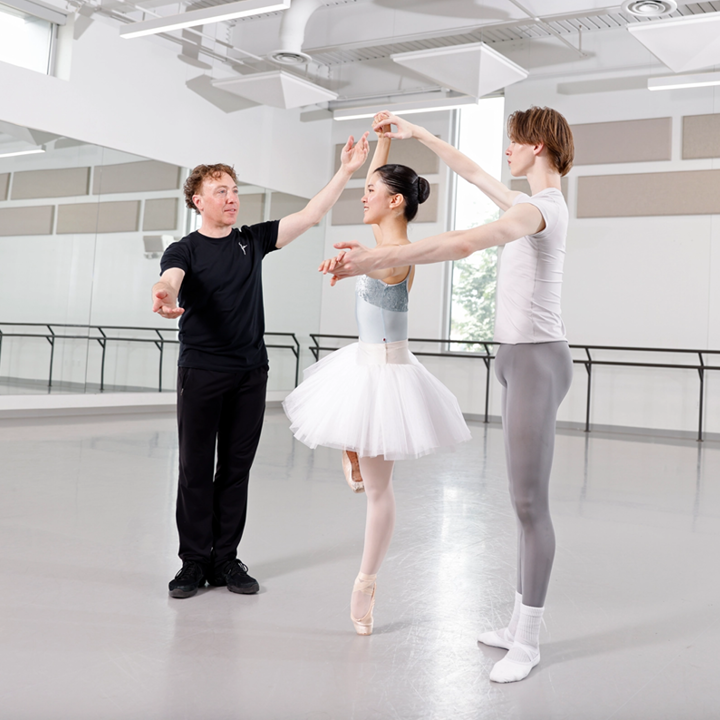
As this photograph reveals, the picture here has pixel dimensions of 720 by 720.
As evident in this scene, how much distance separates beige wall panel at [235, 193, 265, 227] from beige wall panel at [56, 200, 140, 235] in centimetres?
150

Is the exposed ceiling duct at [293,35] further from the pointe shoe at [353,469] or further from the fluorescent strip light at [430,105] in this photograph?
the pointe shoe at [353,469]

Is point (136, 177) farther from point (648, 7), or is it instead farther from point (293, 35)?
point (648, 7)

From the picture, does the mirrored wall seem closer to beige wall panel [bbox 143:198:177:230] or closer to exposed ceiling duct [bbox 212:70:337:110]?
beige wall panel [bbox 143:198:177:230]

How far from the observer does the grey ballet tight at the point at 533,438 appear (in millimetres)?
1958

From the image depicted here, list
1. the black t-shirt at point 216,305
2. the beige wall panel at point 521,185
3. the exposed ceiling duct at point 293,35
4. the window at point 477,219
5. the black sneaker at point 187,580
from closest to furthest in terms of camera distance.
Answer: the black sneaker at point 187,580
the black t-shirt at point 216,305
the exposed ceiling duct at point 293,35
the beige wall panel at point 521,185
the window at point 477,219

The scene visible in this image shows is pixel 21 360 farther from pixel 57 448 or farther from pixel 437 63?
pixel 437 63

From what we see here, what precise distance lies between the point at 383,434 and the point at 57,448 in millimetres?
3914

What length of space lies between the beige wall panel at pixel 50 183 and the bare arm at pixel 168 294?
5136mm

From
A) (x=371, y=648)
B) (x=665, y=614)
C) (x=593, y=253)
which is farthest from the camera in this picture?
(x=593, y=253)

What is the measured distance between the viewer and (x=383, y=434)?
214 cm

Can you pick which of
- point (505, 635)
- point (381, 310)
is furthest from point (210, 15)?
point (505, 635)

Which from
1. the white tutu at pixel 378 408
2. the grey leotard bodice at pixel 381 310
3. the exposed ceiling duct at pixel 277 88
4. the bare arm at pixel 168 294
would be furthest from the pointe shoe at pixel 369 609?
the exposed ceiling duct at pixel 277 88

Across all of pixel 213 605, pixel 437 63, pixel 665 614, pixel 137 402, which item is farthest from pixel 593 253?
pixel 213 605

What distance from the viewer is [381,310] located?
227 cm
